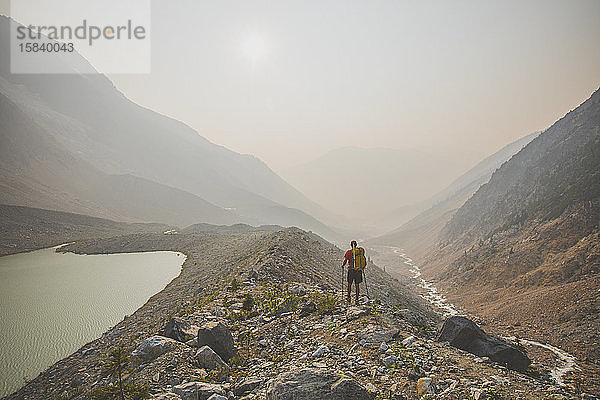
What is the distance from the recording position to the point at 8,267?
4091 cm

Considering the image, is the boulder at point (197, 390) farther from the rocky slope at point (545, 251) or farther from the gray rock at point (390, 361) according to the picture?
the rocky slope at point (545, 251)

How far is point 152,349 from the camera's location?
10977 mm

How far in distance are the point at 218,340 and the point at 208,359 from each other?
875 mm

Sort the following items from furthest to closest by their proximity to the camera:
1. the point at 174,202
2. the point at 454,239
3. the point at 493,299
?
the point at 174,202 < the point at 454,239 < the point at 493,299

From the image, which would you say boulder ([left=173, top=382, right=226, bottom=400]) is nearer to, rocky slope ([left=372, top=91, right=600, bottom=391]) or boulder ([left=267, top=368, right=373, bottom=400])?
boulder ([left=267, top=368, right=373, bottom=400])

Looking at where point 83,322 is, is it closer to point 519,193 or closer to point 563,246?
point 563,246

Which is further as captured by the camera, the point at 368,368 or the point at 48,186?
the point at 48,186

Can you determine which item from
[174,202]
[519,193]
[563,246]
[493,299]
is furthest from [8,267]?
[174,202]

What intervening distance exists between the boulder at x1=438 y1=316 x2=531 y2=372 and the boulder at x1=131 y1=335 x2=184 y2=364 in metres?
9.15

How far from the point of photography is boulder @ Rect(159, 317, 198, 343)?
11.8 meters

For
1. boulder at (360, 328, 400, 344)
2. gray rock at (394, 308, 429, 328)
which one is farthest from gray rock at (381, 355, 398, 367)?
gray rock at (394, 308, 429, 328)

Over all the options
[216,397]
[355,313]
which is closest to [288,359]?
[216,397]

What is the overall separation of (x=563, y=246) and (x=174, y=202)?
472ft

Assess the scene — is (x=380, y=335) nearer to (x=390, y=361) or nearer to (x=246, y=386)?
(x=390, y=361)
